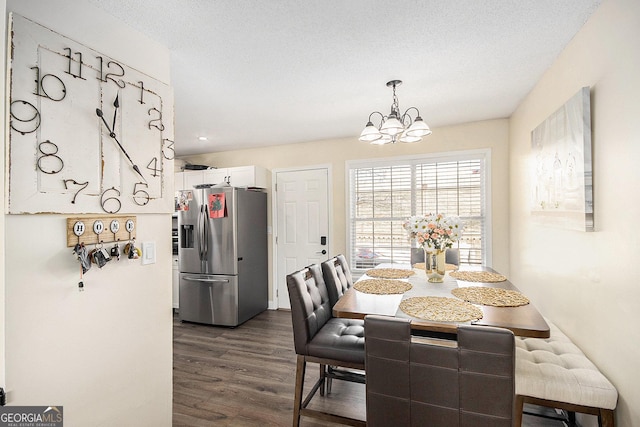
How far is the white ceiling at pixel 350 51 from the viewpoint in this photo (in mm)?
1537

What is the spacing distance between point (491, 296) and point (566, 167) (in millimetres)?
889

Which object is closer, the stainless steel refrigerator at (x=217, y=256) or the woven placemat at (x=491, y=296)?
the woven placemat at (x=491, y=296)

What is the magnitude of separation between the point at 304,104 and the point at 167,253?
1.82 m

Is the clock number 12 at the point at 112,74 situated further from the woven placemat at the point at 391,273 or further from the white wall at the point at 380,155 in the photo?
the white wall at the point at 380,155

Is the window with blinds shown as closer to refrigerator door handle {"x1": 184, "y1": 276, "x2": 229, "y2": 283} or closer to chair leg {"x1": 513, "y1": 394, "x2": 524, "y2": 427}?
refrigerator door handle {"x1": 184, "y1": 276, "x2": 229, "y2": 283}

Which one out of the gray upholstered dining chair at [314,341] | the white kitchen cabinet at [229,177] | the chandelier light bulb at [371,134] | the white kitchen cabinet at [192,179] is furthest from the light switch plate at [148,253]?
the white kitchen cabinet at [192,179]

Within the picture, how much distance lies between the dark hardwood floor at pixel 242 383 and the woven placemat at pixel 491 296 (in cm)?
87

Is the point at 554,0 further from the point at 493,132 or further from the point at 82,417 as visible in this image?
the point at 82,417

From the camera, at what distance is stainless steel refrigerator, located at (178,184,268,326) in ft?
12.5

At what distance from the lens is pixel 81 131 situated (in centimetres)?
138

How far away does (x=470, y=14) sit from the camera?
5.18ft

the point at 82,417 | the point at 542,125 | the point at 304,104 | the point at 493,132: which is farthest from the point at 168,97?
the point at 493,132

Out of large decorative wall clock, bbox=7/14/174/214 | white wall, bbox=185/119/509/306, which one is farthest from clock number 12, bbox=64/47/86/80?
white wall, bbox=185/119/509/306

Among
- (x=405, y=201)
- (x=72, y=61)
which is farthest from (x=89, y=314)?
(x=405, y=201)
